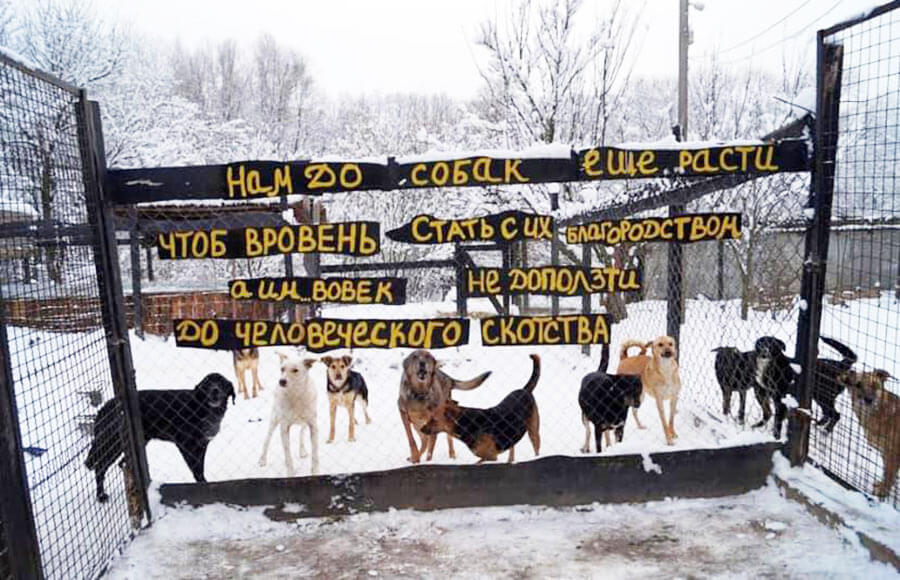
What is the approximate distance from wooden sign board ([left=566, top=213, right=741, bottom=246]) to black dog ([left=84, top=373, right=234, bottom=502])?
299 centimetres

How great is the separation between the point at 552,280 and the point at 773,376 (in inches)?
81.9

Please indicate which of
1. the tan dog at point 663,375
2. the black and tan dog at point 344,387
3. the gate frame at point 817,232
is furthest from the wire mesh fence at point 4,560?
the gate frame at point 817,232

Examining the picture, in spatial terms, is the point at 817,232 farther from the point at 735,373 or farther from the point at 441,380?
the point at 441,380

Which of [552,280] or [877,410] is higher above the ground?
[552,280]

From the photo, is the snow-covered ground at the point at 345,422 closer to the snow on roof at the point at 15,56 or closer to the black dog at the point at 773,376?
the black dog at the point at 773,376

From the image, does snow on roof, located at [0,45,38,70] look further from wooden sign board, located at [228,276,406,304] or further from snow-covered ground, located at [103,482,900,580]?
snow-covered ground, located at [103,482,900,580]

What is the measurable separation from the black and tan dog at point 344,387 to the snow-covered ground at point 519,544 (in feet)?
5.07

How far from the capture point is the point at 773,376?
4.55 meters

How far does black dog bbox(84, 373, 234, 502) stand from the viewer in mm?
3766

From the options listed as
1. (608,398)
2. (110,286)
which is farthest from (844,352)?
(110,286)

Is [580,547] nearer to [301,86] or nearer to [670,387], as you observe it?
[670,387]

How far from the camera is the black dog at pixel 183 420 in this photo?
377 centimetres

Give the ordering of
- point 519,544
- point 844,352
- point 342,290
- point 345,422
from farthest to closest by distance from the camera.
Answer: point 345,422 < point 844,352 < point 342,290 < point 519,544

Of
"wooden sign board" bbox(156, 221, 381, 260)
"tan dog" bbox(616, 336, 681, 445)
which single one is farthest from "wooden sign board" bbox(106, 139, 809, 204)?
"tan dog" bbox(616, 336, 681, 445)
